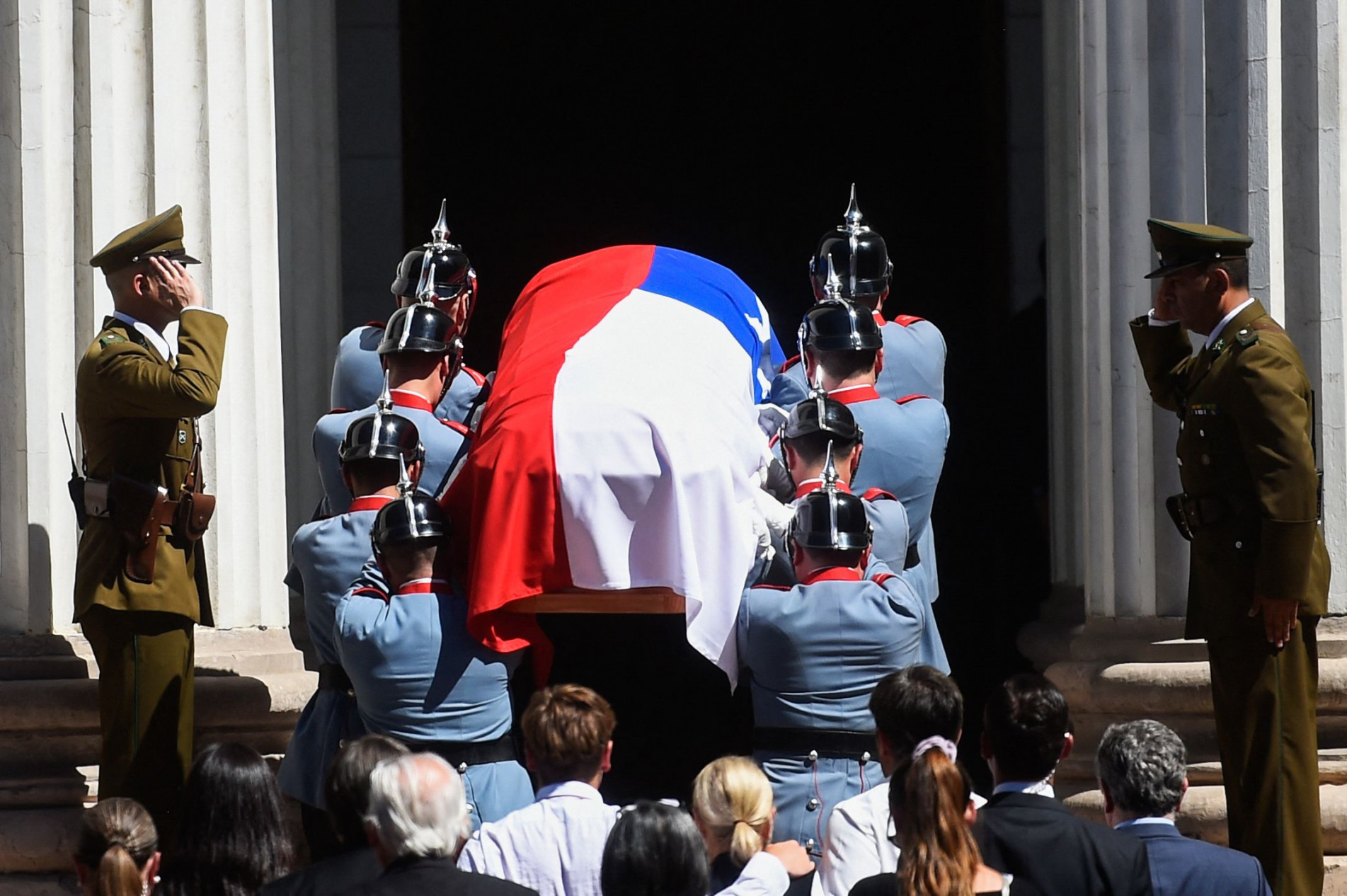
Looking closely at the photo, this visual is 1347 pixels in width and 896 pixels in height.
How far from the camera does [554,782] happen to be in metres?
4.19

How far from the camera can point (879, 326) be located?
600 cm

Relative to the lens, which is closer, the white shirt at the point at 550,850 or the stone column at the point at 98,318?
the white shirt at the point at 550,850

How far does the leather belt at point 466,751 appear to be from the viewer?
16.1 ft

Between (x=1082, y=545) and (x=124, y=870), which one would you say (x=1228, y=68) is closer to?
(x=1082, y=545)

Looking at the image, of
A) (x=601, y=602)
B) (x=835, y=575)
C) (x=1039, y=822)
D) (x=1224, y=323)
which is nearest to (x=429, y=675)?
(x=601, y=602)

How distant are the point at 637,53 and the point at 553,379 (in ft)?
12.5

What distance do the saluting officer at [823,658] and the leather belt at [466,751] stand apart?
62cm

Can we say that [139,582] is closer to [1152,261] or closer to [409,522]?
[409,522]

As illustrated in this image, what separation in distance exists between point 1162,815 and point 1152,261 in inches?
103

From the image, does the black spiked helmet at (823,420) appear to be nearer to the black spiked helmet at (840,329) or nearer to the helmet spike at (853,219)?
the black spiked helmet at (840,329)

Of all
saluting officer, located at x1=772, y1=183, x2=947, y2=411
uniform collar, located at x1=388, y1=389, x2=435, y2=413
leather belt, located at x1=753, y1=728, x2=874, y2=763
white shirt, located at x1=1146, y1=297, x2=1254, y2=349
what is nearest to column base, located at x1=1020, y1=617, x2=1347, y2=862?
saluting officer, located at x1=772, y1=183, x2=947, y2=411

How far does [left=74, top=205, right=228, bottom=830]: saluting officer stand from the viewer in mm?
5453

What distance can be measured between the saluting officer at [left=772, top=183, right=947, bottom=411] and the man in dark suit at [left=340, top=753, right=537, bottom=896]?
2786mm

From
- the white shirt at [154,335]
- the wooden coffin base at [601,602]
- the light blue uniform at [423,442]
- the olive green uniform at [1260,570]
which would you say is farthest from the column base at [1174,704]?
the white shirt at [154,335]
